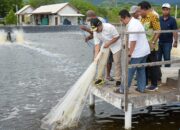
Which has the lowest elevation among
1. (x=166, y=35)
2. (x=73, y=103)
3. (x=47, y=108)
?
(x=47, y=108)

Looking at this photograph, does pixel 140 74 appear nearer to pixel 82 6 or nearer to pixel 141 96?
pixel 141 96

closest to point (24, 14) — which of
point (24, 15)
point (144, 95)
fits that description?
point (24, 15)

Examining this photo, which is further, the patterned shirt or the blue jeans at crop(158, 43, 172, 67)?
the blue jeans at crop(158, 43, 172, 67)

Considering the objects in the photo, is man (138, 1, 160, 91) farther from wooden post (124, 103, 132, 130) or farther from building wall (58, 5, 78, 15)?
building wall (58, 5, 78, 15)

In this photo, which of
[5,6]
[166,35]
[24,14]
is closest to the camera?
[166,35]

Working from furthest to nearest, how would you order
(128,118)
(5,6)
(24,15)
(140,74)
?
1. (24,15)
2. (5,6)
3. (140,74)
4. (128,118)

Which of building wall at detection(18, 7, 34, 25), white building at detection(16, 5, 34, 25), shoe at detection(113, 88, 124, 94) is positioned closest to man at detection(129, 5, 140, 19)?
shoe at detection(113, 88, 124, 94)

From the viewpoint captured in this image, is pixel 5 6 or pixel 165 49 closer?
pixel 165 49

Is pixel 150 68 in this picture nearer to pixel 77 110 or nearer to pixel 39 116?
pixel 77 110

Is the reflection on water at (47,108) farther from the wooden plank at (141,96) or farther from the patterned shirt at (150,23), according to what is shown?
the patterned shirt at (150,23)

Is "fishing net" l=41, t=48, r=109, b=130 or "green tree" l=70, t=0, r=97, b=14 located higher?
"green tree" l=70, t=0, r=97, b=14

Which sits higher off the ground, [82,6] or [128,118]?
[82,6]

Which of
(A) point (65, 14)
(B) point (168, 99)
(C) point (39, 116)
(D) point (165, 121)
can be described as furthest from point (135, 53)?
(A) point (65, 14)

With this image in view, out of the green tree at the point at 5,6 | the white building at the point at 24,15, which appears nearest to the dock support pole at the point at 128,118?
the green tree at the point at 5,6
